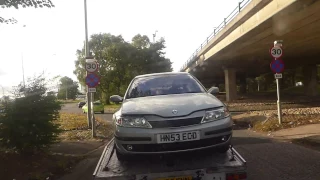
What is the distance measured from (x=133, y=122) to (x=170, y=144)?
56 cm

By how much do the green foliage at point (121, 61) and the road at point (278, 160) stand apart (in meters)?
42.9

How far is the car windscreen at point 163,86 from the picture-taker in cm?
566

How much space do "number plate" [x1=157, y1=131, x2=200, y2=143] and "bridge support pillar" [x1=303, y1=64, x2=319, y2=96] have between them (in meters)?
41.9

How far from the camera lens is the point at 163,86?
578 cm

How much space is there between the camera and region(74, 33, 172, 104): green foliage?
169 ft

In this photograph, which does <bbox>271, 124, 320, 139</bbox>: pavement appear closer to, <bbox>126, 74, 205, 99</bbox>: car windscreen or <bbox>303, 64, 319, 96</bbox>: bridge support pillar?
<bbox>126, 74, 205, 99</bbox>: car windscreen

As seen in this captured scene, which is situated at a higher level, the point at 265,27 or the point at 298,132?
the point at 265,27

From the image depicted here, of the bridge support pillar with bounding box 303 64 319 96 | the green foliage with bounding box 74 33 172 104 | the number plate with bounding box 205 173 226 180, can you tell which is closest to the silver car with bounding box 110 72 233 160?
the number plate with bounding box 205 173 226 180

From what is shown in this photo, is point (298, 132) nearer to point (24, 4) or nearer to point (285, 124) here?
point (285, 124)

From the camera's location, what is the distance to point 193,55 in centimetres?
4572

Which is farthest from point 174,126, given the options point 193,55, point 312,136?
point 193,55

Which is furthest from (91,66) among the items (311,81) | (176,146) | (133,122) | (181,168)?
(311,81)

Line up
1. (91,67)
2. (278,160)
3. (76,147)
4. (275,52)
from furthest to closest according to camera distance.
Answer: (91,67)
(275,52)
(76,147)
(278,160)

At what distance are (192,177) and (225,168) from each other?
0.39m
